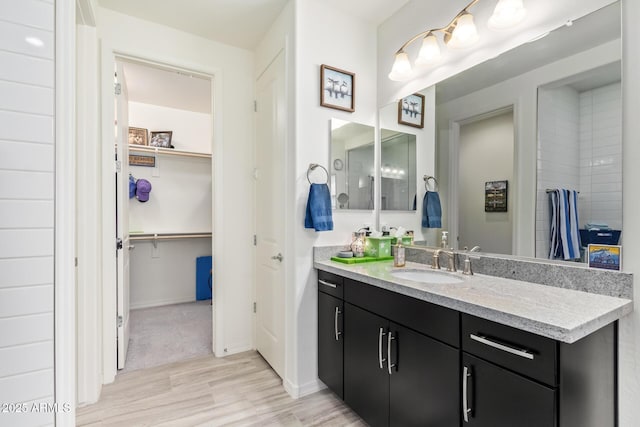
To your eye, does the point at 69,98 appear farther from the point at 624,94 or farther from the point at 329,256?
the point at 624,94

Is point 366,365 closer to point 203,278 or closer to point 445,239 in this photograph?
point 445,239

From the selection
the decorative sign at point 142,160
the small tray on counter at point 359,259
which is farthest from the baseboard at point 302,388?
the decorative sign at point 142,160

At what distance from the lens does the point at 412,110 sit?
214 cm

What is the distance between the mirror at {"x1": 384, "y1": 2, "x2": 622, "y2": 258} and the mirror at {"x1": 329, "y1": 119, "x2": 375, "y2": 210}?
20.4 inches

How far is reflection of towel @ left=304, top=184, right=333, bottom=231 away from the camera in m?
1.94

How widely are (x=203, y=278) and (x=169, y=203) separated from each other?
43.7 inches

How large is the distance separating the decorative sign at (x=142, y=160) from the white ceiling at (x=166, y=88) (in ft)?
2.31

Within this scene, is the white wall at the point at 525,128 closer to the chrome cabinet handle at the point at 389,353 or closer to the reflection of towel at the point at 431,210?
the reflection of towel at the point at 431,210

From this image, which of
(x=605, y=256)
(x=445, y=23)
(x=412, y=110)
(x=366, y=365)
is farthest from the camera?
(x=412, y=110)

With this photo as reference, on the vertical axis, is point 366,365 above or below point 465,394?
below

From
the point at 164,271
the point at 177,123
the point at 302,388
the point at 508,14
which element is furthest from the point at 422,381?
the point at 177,123

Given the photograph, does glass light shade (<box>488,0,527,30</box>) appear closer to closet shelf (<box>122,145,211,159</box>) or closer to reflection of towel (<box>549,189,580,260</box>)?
reflection of towel (<box>549,189,580,260</box>)

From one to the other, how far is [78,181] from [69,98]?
3.32 ft

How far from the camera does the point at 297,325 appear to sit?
6.66 ft
